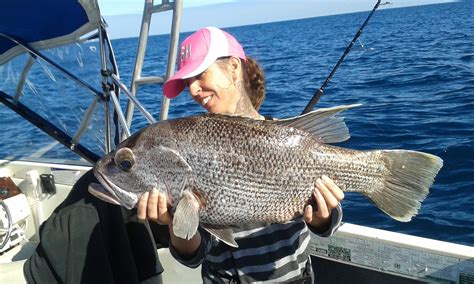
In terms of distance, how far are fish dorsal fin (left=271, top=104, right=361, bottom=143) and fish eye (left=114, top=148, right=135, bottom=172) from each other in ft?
2.15

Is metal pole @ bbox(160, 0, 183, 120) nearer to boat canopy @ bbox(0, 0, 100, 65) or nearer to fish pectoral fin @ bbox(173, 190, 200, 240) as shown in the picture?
boat canopy @ bbox(0, 0, 100, 65)

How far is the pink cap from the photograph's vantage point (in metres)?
2.15

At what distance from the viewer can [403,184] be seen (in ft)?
7.07

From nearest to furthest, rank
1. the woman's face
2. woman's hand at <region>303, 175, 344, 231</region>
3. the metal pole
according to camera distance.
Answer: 1. woman's hand at <region>303, 175, 344, 231</region>
2. the woman's face
3. the metal pole

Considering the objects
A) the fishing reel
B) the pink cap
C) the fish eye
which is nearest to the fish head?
the fish eye

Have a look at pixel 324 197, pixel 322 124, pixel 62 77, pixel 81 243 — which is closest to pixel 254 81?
pixel 322 124

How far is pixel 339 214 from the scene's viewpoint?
7.33 ft

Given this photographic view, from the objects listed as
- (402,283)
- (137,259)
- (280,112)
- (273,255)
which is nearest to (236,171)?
(273,255)

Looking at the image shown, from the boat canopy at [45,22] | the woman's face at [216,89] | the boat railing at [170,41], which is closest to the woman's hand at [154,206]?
the woman's face at [216,89]

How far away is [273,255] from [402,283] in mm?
1496

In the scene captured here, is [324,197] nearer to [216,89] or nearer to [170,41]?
[216,89]

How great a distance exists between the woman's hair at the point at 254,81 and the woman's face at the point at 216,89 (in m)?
0.21

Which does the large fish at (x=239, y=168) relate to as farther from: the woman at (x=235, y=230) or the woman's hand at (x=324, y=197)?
the woman at (x=235, y=230)

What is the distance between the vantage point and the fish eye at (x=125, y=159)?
2080 mm
